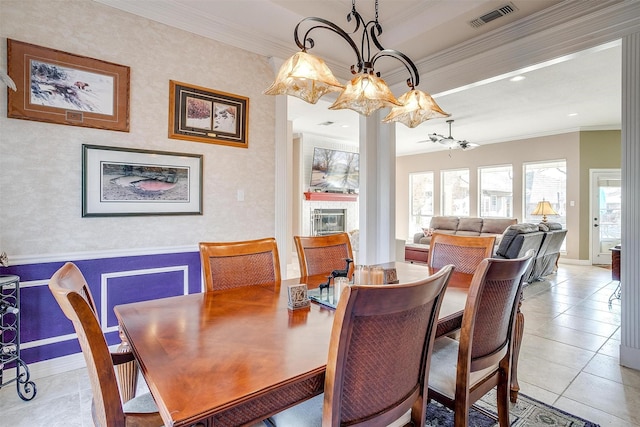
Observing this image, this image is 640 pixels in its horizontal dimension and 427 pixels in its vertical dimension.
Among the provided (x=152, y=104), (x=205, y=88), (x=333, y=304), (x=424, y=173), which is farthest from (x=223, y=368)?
(x=424, y=173)

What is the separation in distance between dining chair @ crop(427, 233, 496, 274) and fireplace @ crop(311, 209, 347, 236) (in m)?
4.98

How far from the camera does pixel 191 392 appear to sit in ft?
2.48

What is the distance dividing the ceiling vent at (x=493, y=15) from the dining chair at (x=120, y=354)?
331 cm

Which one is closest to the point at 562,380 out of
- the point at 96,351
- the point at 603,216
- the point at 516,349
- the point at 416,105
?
the point at 516,349

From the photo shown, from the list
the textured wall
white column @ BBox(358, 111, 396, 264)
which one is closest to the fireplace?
white column @ BBox(358, 111, 396, 264)

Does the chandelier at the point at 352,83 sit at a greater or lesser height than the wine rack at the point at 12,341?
greater

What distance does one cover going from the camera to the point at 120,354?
125 centimetres

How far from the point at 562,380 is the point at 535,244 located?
293 cm

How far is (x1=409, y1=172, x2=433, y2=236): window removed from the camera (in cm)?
936

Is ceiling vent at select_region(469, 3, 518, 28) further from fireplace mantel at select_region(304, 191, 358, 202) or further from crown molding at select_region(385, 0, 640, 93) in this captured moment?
Answer: fireplace mantel at select_region(304, 191, 358, 202)

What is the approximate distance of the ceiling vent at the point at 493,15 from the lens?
2.59m

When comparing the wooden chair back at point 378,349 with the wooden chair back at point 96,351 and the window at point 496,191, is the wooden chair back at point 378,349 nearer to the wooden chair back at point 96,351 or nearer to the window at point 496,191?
the wooden chair back at point 96,351

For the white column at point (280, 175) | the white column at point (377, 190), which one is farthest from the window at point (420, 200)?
the white column at point (280, 175)

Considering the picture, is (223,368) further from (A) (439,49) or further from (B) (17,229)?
(A) (439,49)
